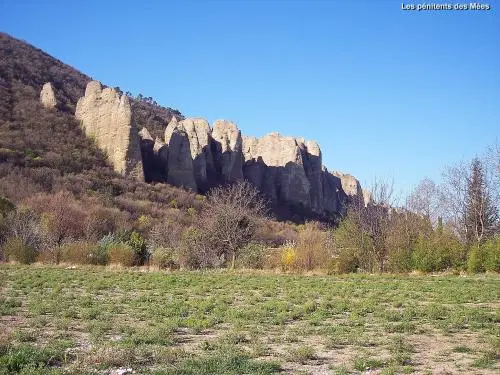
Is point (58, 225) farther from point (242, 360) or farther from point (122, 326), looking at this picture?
point (242, 360)

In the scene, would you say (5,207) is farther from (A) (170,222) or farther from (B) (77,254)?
(A) (170,222)

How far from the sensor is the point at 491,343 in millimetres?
8500

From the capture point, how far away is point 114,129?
73562mm

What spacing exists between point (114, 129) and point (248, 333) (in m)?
67.9

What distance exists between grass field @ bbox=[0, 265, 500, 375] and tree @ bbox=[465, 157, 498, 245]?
23.4 metres

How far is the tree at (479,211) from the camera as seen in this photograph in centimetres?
3838

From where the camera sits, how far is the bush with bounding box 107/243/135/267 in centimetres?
3500

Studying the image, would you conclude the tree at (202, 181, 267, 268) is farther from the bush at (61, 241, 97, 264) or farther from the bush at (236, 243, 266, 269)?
the bush at (61, 241, 97, 264)

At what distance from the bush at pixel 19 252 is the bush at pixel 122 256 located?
5.52 m

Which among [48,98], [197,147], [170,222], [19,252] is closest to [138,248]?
[19,252]

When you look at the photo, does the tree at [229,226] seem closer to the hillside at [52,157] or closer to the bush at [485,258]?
the bush at [485,258]

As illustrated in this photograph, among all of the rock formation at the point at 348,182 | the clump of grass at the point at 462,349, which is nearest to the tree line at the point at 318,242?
the clump of grass at the point at 462,349

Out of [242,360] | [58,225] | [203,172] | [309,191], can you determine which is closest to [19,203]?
[58,225]

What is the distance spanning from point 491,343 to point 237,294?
10.4m
